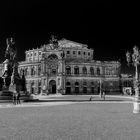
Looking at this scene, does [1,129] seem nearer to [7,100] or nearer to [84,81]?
[7,100]

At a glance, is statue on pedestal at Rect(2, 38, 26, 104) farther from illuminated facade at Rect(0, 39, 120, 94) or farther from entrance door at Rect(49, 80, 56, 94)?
entrance door at Rect(49, 80, 56, 94)

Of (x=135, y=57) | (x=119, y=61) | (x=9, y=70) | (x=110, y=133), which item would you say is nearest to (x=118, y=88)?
(x=119, y=61)

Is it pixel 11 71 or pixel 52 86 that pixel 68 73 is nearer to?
pixel 52 86

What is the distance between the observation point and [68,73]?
113688 mm

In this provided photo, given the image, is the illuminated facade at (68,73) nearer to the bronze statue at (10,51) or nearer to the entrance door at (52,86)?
the entrance door at (52,86)

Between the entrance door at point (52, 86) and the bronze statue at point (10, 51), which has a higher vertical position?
the bronze statue at point (10, 51)

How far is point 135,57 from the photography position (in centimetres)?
2512

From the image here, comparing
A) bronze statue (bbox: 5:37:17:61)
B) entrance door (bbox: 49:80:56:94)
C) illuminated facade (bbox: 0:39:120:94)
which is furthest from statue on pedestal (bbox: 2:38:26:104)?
entrance door (bbox: 49:80:56:94)

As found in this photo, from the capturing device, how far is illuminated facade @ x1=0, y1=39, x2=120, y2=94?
359 ft

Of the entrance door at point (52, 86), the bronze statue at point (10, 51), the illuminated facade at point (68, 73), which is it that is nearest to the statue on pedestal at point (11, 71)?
the bronze statue at point (10, 51)

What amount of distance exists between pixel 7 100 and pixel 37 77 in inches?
2947

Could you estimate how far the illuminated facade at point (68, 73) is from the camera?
110 m

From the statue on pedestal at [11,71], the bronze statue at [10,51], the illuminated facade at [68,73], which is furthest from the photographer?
the illuminated facade at [68,73]

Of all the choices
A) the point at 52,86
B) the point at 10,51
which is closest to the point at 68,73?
the point at 52,86
